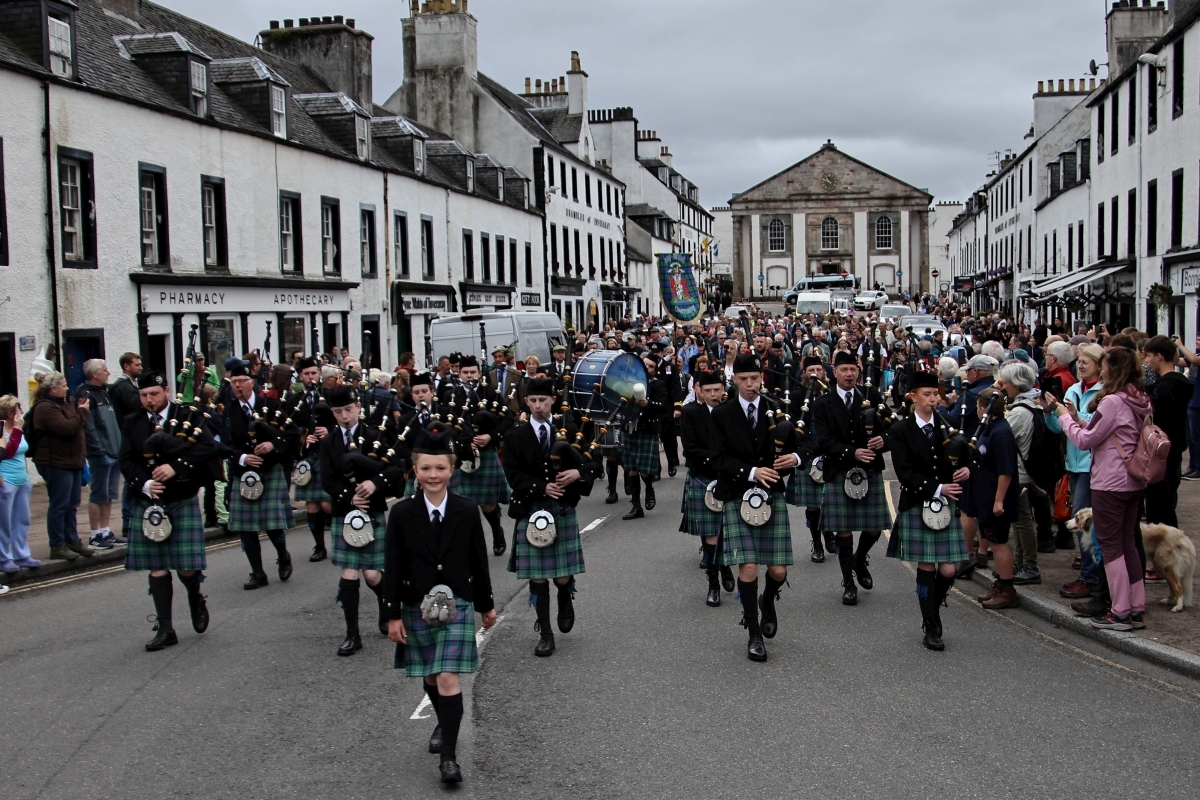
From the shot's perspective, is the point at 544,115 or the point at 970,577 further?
the point at 544,115

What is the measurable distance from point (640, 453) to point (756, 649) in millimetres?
6151

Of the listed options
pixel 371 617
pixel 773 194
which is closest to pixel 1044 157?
pixel 371 617

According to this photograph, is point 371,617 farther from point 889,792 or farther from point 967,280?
point 967,280

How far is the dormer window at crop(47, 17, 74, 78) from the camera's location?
17.9 m

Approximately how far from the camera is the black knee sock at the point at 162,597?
26.0ft

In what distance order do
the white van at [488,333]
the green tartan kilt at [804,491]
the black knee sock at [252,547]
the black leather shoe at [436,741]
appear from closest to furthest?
the black leather shoe at [436,741] < the black knee sock at [252,547] < the green tartan kilt at [804,491] < the white van at [488,333]

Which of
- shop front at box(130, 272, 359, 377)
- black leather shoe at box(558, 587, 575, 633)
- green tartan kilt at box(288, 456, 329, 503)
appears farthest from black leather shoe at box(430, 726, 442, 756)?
shop front at box(130, 272, 359, 377)

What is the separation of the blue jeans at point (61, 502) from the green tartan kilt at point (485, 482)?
3.86 meters

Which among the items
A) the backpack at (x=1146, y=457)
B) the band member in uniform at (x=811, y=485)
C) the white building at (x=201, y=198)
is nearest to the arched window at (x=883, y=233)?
the white building at (x=201, y=198)

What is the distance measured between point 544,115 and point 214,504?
4206 centimetres

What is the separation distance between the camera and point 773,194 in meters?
109

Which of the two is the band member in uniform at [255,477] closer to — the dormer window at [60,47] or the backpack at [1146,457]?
the backpack at [1146,457]

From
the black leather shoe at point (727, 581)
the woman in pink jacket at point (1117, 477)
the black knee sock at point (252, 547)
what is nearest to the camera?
the woman in pink jacket at point (1117, 477)

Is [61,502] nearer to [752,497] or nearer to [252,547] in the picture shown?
[252,547]
